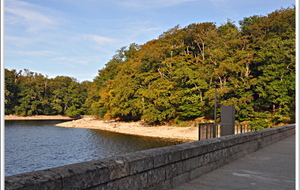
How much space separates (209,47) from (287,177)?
40596mm

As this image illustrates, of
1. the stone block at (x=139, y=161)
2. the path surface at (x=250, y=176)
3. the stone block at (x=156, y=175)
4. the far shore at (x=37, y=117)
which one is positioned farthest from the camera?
the far shore at (x=37, y=117)

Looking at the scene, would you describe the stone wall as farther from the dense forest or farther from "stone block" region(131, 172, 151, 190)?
the dense forest

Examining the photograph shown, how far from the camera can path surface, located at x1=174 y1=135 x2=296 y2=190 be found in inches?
200

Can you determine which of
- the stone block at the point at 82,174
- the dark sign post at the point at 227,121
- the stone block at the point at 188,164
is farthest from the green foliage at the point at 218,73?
the stone block at the point at 82,174

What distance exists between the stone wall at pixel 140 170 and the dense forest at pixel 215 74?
32771 mm

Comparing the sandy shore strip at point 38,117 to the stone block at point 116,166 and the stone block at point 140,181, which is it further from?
the stone block at point 116,166

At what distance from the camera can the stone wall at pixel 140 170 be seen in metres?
2.94

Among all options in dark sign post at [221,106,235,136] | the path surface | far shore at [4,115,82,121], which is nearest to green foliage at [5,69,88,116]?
far shore at [4,115,82,121]

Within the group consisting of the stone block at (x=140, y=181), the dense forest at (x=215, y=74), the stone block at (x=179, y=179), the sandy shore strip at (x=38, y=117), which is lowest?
the sandy shore strip at (x=38, y=117)

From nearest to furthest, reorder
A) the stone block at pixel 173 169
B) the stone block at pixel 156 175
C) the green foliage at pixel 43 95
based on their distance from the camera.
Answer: the stone block at pixel 156 175
the stone block at pixel 173 169
the green foliage at pixel 43 95

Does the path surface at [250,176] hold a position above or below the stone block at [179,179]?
below

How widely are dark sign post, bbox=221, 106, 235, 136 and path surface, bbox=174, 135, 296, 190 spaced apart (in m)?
3.86

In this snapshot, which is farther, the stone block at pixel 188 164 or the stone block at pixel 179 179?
the stone block at pixel 188 164

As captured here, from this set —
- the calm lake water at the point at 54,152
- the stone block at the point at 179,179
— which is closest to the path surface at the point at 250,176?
the stone block at the point at 179,179
